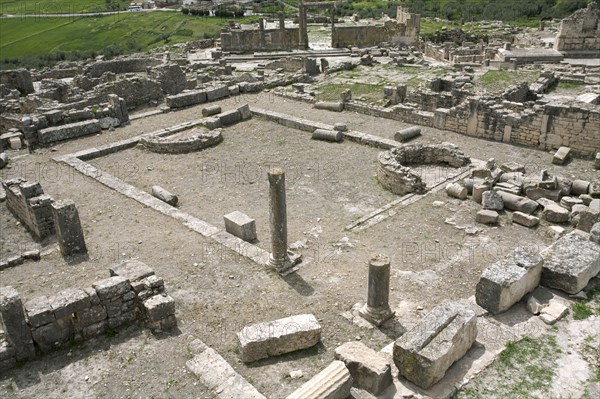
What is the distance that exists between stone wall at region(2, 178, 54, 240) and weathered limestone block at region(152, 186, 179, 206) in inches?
127

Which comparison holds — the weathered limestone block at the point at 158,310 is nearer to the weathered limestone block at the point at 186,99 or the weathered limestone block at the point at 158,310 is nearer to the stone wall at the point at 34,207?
the stone wall at the point at 34,207

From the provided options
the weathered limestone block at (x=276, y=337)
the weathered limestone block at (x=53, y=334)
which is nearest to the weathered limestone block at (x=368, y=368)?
the weathered limestone block at (x=276, y=337)

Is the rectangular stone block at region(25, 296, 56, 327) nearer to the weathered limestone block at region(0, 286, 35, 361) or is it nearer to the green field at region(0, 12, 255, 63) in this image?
the weathered limestone block at region(0, 286, 35, 361)

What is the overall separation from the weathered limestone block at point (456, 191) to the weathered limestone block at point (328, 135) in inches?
244

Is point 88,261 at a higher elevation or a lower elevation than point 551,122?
lower

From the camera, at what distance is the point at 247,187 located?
56.7ft

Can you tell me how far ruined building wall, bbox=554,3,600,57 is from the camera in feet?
122

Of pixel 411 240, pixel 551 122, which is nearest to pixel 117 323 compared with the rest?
pixel 411 240

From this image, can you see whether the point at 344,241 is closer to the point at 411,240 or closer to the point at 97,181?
the point at 411,240

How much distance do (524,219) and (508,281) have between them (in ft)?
15.1

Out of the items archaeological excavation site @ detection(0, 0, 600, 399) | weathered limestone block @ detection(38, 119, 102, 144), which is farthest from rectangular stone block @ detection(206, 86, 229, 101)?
weathered limestone block @ detection(38, 119, 102, 144)

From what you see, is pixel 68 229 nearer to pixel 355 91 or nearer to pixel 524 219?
pixel 524 219

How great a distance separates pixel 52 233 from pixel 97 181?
11.7 feet

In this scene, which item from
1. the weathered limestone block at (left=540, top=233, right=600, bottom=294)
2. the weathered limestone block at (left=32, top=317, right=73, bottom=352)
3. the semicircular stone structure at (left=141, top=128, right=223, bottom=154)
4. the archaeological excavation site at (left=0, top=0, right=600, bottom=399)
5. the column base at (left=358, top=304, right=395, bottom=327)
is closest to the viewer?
the archaeological excavation site at (left=0, top=0, right=600, bottom=399)
